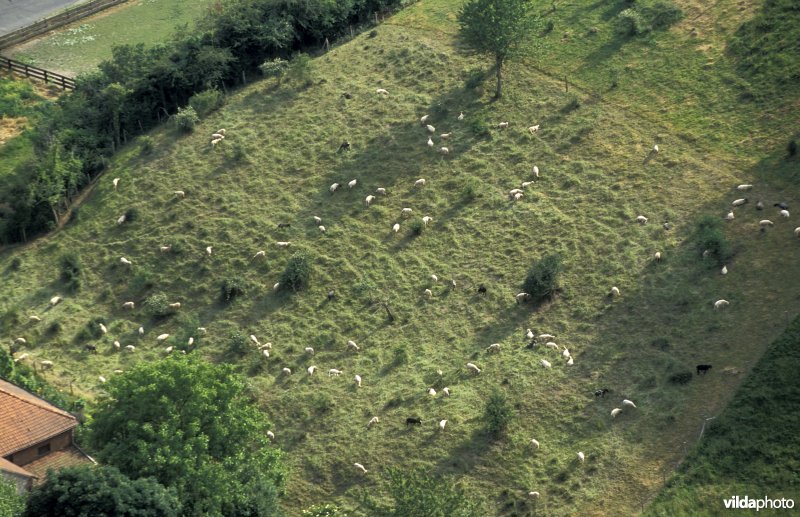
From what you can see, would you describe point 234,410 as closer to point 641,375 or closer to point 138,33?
point 641,375

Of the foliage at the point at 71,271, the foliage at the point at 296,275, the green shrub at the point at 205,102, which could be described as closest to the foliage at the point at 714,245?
the foliage at the point at 296,275

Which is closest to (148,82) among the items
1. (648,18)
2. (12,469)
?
(648,18)

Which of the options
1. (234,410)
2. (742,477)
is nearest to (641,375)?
(742,477)

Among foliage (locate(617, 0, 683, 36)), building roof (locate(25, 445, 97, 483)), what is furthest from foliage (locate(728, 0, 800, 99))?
building roof (locate(25, 445, 97, 483))

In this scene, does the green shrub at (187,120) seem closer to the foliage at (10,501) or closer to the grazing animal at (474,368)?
the grazing animal at (474,368)

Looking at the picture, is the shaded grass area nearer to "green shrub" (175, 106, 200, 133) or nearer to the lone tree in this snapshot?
the lone tree
